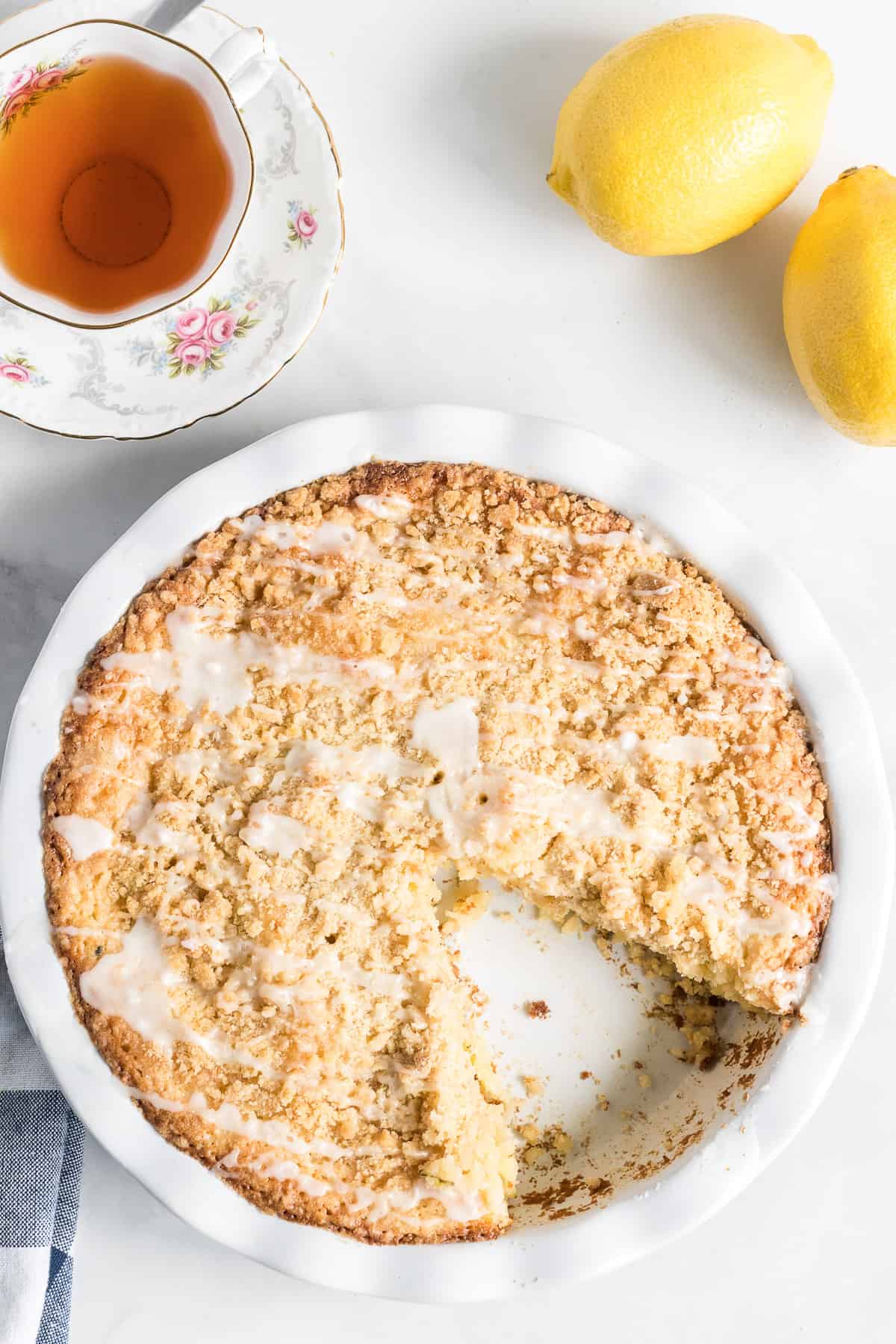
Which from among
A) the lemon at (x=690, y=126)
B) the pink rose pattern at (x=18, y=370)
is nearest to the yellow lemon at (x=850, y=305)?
the lemon at (x=690, y=126)

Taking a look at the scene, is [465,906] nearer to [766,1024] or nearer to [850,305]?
[766,1024]

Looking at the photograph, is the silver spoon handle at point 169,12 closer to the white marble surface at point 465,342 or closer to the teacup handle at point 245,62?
the teacup handle at point 245,62

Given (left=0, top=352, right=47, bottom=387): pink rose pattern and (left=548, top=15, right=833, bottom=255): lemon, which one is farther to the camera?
(left=0, top=352, right=47, bottom=387): pink rose pattern

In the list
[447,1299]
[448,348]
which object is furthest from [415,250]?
[447,1299]

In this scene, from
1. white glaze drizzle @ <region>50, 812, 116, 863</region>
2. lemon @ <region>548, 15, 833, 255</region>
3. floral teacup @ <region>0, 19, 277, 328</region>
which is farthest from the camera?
white glaze drizzle @ <region>50, 812, 116, 863</region>

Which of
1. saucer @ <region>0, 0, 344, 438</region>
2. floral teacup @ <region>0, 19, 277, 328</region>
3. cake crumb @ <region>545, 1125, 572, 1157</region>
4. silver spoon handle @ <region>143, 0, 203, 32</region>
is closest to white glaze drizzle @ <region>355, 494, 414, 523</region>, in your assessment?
saucer @ <region>0, 0, 344, 438</region>

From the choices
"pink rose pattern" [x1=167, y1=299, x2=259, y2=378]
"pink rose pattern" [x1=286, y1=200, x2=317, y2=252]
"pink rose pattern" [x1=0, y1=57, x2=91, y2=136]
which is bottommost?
"pink rose pattern" [x1=167, y1=299, x2=259, y2=378]

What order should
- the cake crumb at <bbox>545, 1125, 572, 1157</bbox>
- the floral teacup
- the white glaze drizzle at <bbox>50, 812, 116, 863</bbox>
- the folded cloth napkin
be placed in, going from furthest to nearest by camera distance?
the cake crumb at <bbox>545, 1125, 572, 1157</bbox> < the folded cloth napkin < the white glaze drizzle at <bbox>50, 812, 116, 863</bbox> < the floral teacup

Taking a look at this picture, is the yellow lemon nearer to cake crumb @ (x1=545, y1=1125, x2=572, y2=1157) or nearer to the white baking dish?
the white baking dish
